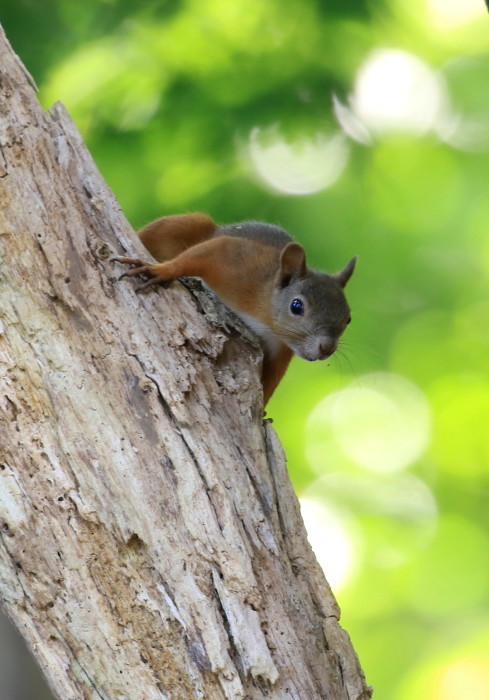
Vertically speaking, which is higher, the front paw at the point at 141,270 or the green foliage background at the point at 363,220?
the green foliage background at the point at 363,220

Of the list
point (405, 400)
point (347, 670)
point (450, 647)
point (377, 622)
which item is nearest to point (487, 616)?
point (450, 647)

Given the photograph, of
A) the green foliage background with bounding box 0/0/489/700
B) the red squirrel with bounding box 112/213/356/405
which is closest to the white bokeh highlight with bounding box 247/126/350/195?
the green foliage background with bounding box 0/0/489/700

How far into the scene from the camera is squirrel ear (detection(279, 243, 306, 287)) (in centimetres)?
379

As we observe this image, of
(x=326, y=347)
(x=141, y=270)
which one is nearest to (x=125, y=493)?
(x=141, y=270)

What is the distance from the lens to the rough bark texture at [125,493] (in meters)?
2.53

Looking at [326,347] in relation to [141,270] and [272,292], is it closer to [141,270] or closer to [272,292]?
[272,292]

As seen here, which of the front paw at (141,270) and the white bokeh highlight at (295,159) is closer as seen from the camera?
the front paw at (141,270)

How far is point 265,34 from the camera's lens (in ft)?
17.4

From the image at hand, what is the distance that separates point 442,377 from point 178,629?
3.93m

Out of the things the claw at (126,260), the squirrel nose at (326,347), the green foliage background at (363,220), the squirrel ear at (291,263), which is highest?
the green foliage background at (363,220)

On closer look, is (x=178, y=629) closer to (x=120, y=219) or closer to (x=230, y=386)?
(x=230, y=386)

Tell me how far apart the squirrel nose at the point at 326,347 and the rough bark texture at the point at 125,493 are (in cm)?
99

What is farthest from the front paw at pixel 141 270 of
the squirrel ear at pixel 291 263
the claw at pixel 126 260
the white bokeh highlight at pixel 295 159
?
the white bokeh highlight at pixel 295 159

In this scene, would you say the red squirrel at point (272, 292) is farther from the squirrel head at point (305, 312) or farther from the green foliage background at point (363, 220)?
the green foliage background at point (363, 220)
